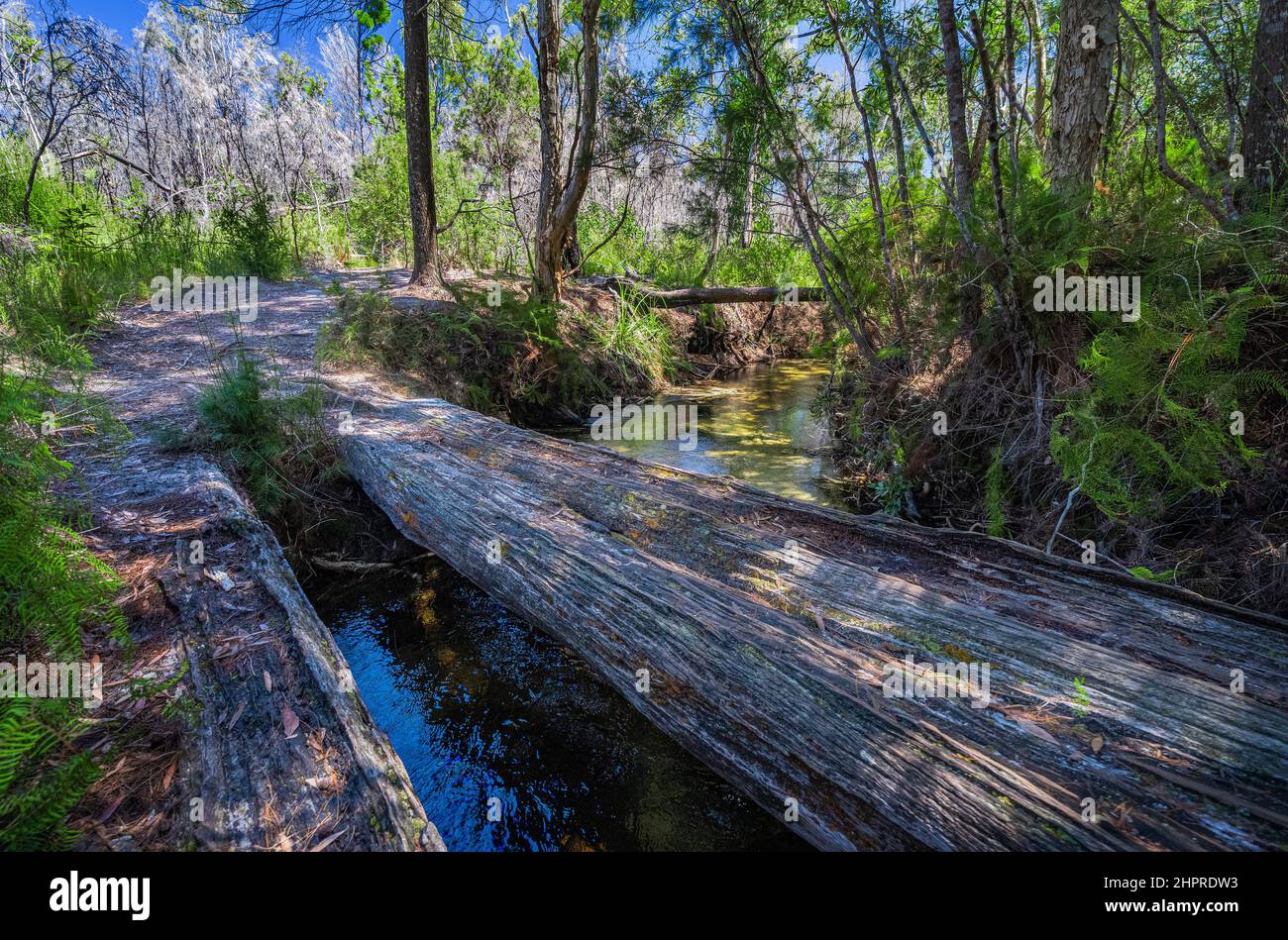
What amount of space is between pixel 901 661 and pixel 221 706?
203 centimetres

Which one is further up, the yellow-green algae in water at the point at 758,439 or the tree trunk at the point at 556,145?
the tree trunk at the point at 556,145

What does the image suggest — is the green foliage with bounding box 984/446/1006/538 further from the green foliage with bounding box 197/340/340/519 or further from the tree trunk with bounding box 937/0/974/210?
the green foliage with bounding box 197/340/340/519

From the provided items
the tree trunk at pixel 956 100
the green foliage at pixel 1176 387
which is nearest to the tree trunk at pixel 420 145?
the tree trunk at pixel 956 100

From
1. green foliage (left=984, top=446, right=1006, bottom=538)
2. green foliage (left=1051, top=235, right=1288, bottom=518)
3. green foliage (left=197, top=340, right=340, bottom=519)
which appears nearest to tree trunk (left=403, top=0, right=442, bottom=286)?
green foliage (left=197, top=340, right=340, bottom=519)

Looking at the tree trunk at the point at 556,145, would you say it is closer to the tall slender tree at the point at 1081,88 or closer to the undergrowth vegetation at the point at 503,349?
the undergrowth vegetation at the point at 503,349

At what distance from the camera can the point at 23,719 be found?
1.35m

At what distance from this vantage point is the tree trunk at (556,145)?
6824 mm

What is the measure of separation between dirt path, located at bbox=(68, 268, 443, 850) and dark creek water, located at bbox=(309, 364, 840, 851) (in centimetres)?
73

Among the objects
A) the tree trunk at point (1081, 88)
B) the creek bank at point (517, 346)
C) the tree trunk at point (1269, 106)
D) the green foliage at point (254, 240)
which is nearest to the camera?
the tree trunk at point (1269, 106)

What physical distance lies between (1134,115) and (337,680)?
998 centimetres

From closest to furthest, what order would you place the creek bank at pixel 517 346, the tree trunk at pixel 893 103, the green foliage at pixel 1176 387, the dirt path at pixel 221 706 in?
the dirt path at pixel 221 706, the green foliage at pixel 1176 387, the tree trunk at pixel 893 103, the creek bank at pixel 517 346

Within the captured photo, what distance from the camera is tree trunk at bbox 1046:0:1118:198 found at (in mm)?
3764

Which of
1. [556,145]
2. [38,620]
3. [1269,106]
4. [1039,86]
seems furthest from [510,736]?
[1039,86]

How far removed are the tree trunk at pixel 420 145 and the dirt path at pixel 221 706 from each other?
6658 mm
